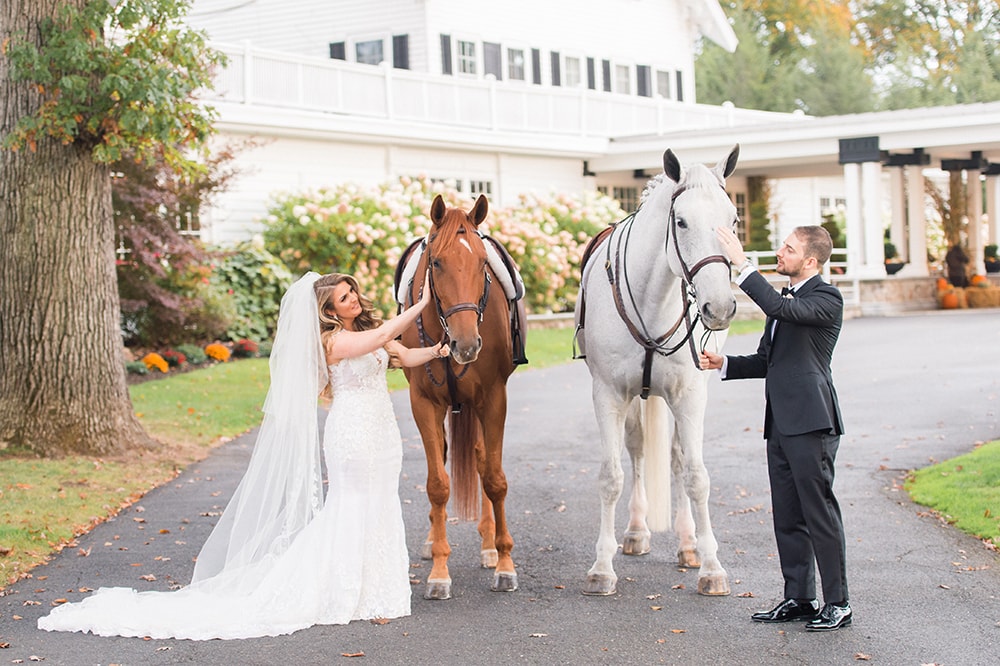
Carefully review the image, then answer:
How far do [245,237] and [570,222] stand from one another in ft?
24.6

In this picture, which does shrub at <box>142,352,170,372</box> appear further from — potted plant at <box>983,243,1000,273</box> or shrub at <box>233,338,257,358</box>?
potted plant at <box>983,243,1000,273</box>

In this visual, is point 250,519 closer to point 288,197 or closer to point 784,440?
point 784,440

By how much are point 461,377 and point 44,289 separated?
5659 millimetres

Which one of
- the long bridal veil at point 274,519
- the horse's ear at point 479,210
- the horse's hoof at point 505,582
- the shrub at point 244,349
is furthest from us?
the shrub at point 244,349

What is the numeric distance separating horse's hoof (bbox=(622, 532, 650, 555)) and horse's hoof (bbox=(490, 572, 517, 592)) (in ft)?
3.75

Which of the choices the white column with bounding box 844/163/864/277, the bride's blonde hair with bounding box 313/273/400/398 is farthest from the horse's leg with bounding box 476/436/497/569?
the white column with bounding box 844/163/864/277

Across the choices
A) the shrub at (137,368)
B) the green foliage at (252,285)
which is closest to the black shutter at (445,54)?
the green foliage at (252,285)

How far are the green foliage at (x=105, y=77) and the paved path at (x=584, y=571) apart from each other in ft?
10.4

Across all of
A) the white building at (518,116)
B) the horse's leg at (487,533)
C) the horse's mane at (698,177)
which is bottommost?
the horse's leg at (487,533)

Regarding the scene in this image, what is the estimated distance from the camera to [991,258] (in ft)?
113

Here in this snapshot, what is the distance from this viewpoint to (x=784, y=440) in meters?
6.07

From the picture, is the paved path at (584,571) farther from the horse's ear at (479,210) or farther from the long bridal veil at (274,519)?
the horse's ear at (479,210)

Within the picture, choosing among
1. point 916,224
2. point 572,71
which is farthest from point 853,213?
point 572,71

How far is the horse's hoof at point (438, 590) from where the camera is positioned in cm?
667
